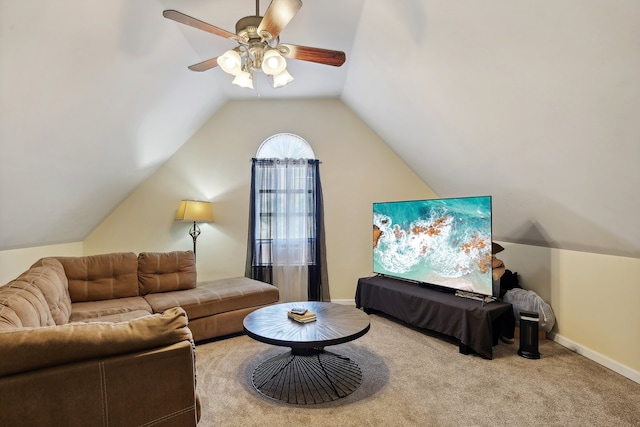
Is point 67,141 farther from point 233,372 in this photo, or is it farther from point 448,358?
point 448,358

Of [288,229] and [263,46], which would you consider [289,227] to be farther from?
[263,46]

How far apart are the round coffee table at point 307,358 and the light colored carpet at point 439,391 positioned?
9 centimetres

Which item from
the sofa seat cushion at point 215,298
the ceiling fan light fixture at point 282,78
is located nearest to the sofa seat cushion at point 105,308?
the sofa seat cushion at point 215,298

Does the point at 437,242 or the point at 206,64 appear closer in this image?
the point at 206,64

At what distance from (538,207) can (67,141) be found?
410cm

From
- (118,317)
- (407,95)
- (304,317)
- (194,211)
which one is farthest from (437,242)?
(118,317)

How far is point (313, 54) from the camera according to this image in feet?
7.45

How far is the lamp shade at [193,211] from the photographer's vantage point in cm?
411

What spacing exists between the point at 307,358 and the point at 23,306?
203cm

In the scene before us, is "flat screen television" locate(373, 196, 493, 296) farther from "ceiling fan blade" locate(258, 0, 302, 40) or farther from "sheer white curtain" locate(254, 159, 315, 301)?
"ceiling fan blade" locate(258, 0, 302, 40)

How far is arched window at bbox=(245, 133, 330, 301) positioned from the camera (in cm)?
455

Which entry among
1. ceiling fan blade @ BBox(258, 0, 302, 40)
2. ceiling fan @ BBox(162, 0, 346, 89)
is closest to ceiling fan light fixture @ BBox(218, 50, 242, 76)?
ceiling fan @ BBox(162, 0, 346, 89)

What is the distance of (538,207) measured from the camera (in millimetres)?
3004

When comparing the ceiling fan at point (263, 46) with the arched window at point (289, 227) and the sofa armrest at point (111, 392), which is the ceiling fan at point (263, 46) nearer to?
the sofa armrest at point (111, 392)
